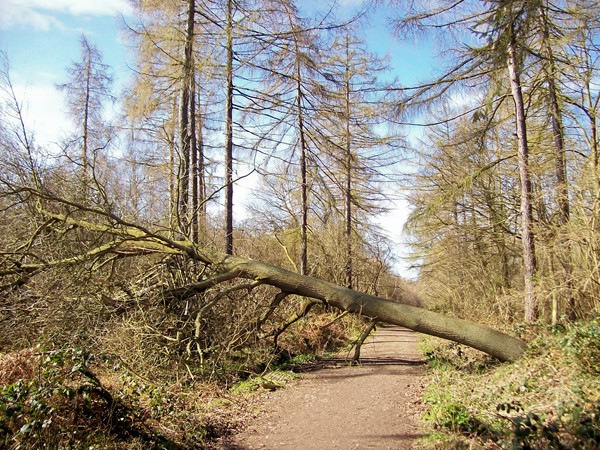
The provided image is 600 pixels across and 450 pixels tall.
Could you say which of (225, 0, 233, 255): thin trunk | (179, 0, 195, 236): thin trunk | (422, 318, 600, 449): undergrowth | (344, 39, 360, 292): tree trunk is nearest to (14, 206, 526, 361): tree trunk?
(422, 318, 600, 449): undergrowth

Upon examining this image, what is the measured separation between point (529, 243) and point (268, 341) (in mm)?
6181

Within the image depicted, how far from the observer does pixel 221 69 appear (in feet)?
36.5

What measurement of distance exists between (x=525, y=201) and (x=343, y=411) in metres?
6.17

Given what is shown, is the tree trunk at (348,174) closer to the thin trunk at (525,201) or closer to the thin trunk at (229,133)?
the thin trunk at (229,133)

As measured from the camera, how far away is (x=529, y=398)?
5.37 metres

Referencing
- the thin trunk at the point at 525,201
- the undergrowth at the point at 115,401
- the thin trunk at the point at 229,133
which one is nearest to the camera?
the undergrowth at the point at 115,401

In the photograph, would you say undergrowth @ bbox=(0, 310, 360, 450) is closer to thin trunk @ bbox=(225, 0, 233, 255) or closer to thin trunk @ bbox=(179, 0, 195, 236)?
thin trunk @ bbox=(225, 0, 233, 255)

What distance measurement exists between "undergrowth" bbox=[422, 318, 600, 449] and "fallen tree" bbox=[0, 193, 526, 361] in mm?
574

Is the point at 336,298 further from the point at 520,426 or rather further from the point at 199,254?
the point at 520,426

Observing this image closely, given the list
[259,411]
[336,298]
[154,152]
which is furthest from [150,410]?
[154,152]

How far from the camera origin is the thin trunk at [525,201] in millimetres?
8673

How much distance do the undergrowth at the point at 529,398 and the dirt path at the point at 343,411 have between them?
45 cm

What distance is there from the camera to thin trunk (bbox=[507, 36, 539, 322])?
28.5ft

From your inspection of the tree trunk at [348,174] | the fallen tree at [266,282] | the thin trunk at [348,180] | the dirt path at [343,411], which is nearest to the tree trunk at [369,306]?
the fallen tree at [266,282]
